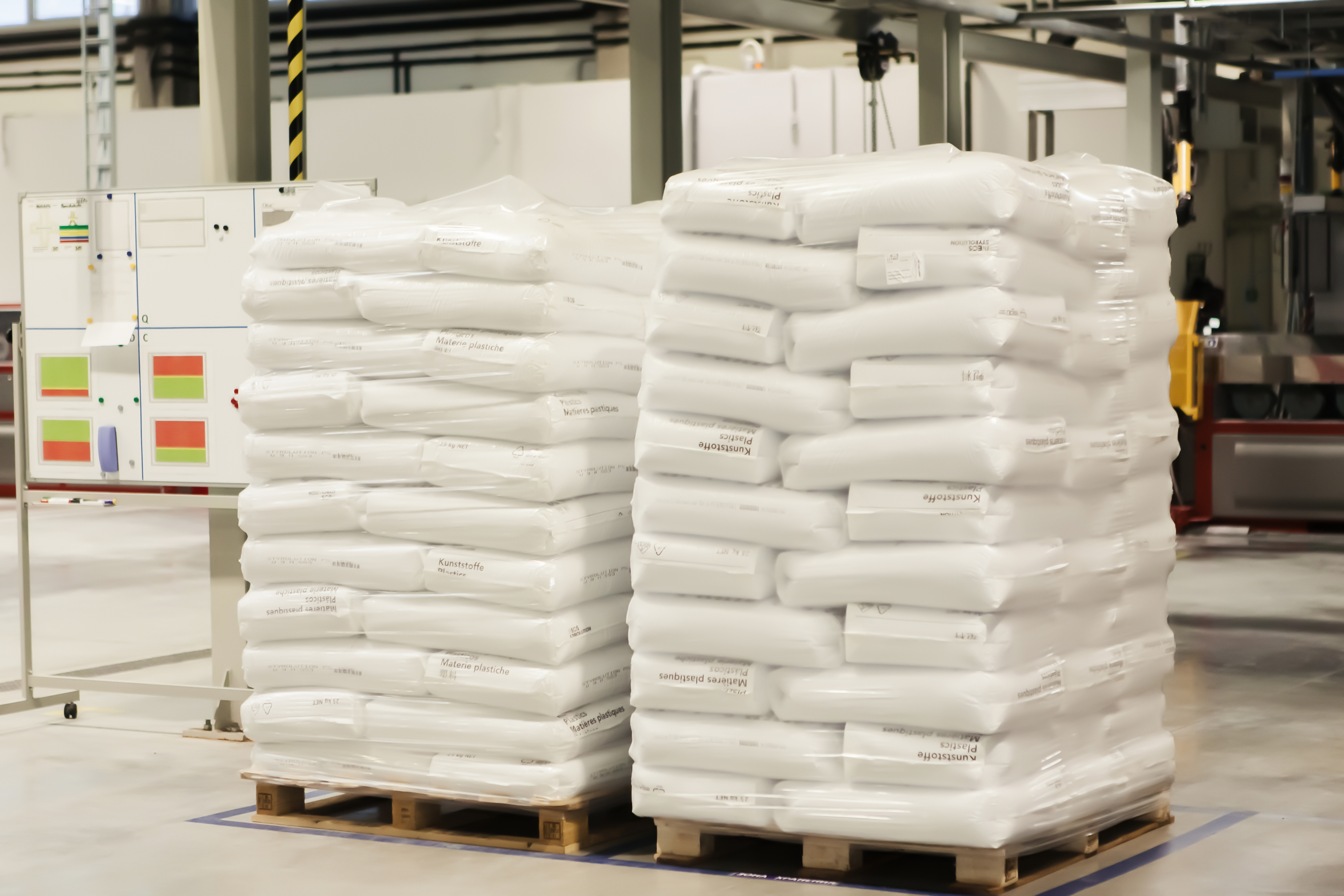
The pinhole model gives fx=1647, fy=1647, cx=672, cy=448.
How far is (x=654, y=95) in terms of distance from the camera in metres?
7.42

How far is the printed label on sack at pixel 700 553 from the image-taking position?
4.39 metres

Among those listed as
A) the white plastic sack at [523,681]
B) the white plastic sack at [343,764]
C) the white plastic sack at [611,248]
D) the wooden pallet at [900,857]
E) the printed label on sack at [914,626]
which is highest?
the white plastic sack at [611,248]

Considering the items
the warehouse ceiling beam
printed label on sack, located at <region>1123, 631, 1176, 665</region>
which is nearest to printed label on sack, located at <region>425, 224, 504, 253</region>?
printed label on sack, located at <region>1123, 631, 1176, 665</region>

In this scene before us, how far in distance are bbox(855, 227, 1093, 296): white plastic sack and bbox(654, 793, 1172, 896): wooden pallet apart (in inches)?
56.7

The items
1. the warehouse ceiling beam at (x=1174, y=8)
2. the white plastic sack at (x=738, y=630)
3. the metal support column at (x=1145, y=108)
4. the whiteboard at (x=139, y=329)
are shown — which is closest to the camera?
the white plastic sack at (x=738, y=630)

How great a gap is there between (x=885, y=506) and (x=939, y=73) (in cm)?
707

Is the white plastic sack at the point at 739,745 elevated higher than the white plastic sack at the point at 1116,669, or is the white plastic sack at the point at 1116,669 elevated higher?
the white plastic sack at the point at 1116,669

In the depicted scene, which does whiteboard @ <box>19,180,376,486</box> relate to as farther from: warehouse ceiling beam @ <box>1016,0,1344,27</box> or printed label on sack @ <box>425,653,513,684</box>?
warehouse ceiling beam @ <box>1016,0,1344,27</box>

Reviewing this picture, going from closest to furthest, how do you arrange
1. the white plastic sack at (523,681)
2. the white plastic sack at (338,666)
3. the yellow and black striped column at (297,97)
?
the white plastic sack at (523,681), the white plastic sack at (338,666), the yellow and black striped column at (297,97)

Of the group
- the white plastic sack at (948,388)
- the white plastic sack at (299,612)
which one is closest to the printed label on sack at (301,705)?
the white plastic sack at (299,612)

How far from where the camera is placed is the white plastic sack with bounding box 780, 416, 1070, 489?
412 cm

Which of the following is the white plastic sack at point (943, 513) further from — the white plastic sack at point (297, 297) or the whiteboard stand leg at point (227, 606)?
the whiteboard stand leg at point (227, 606)

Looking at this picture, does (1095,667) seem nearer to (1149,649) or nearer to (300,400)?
(1149,649)

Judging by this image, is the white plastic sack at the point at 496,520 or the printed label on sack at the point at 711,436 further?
the white plastic sack at the point at 496,520
